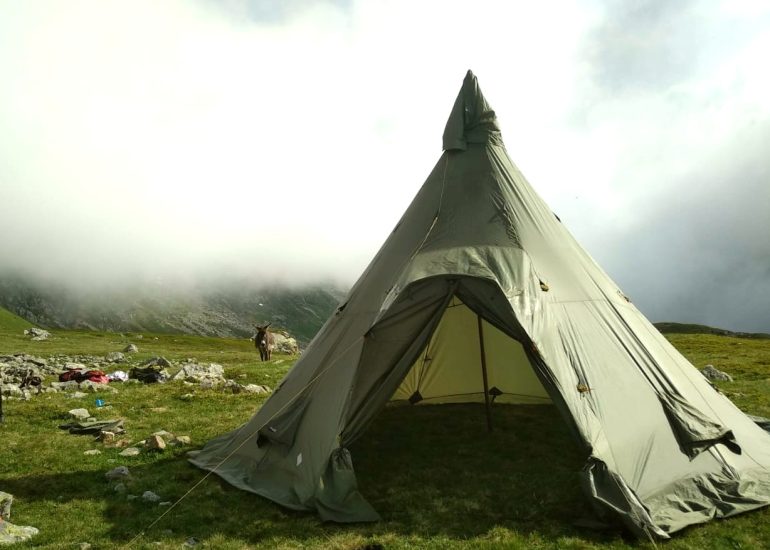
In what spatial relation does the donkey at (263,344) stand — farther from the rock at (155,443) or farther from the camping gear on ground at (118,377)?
the rock at (155,443)

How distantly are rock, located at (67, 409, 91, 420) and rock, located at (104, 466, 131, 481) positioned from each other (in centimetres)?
550

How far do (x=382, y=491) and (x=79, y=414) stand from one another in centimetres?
1030

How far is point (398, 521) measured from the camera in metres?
7.86

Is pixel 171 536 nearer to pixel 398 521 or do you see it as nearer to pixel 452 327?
pixel 398 521

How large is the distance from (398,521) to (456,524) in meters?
0.88

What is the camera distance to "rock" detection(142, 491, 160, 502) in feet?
29.1

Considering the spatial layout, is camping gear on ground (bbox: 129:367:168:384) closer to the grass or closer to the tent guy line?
the grass

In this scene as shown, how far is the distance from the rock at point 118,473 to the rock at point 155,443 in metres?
1.47

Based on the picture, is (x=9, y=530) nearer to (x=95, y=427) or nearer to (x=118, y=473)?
(x=118, y=473)

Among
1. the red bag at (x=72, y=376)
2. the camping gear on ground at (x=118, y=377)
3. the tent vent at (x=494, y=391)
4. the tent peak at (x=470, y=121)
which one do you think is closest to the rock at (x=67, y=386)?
the red bag at (x=72, y=376)

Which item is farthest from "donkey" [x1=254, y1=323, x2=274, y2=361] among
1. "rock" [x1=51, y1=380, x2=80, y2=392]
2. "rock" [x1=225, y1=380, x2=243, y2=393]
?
"rock" [x1=225, y1=380, x2=243, y2=393]

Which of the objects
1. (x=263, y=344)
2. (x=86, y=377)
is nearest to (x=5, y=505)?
(x=86, y=377)

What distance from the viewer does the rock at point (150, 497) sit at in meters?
8.86

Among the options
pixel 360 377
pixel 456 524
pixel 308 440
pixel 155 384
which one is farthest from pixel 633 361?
pixel 155 384
